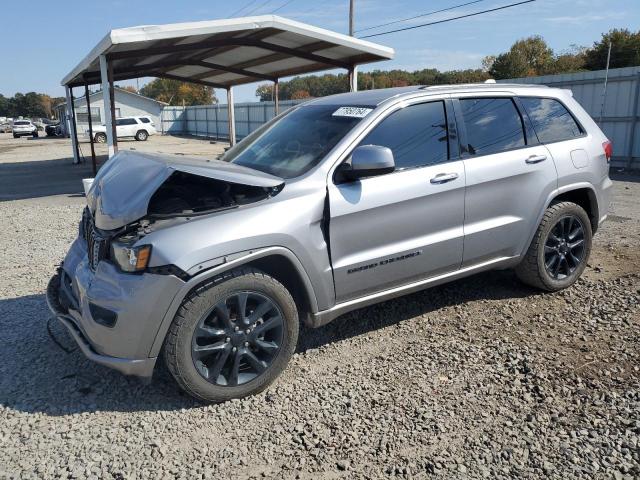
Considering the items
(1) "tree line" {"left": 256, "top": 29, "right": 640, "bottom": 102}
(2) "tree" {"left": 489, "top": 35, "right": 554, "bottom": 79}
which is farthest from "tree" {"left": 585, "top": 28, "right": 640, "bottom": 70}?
(2) "tree" {"left": 489, "top": 35, "right": 554, "bottom": 79}

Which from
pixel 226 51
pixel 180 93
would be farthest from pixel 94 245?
pixel 180 93

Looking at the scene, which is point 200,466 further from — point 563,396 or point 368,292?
point 563,396

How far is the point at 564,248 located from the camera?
4918 millimetres

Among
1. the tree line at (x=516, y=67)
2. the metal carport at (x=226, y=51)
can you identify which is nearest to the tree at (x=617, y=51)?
the tree line at (x=516, y=67)

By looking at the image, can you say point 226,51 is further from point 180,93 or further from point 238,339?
point 180,93

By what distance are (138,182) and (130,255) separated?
0.60 meters

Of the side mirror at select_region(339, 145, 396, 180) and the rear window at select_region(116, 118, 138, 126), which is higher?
the rear window at select_region(116, 118, 138, 126)

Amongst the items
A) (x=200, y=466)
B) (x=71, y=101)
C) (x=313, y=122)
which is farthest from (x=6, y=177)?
(x=200, y=466)

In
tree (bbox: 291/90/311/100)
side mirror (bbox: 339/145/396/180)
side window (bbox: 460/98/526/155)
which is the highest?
tree (bbox: 291/90/311/100)

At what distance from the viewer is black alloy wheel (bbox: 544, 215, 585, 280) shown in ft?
15.9

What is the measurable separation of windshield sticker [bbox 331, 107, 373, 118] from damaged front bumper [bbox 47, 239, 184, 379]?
1779 mm

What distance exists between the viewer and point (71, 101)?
76.4ft

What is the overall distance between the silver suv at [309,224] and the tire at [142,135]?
1393 inches

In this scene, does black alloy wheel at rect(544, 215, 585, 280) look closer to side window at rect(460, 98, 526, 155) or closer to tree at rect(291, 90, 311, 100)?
side window at rect(460, 98, 526, 155)
